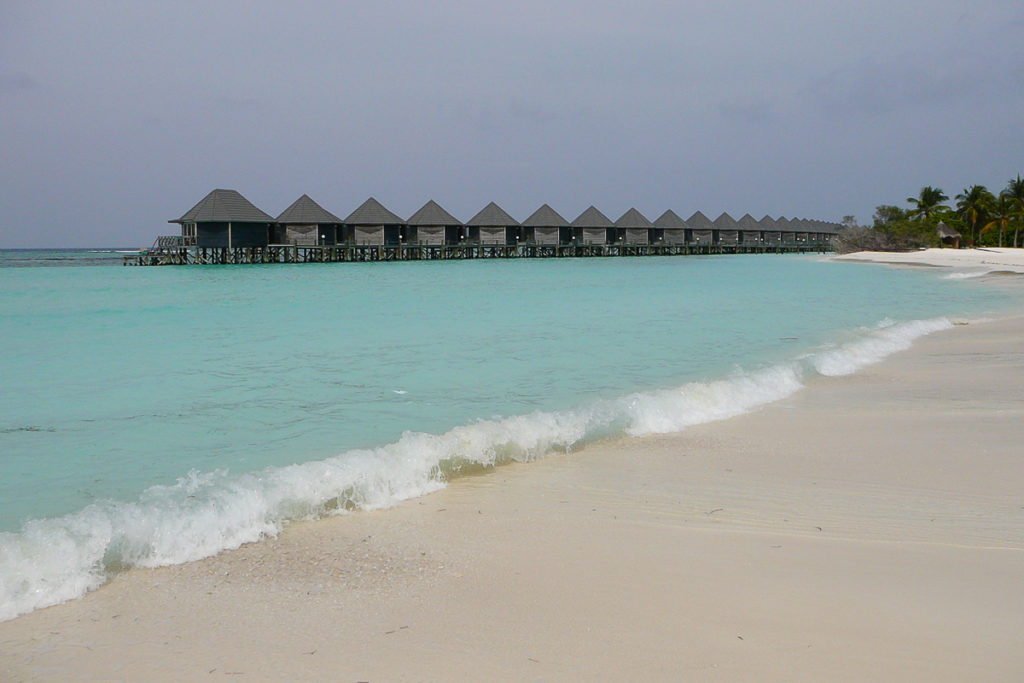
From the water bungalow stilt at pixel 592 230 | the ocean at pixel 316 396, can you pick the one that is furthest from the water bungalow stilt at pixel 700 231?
the ocean at pixel 316 396

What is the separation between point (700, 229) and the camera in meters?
67.8

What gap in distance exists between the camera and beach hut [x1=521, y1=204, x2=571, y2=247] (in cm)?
5594

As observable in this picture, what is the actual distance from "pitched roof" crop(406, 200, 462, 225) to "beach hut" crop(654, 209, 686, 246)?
21.0 m

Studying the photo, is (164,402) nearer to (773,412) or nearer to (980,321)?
(773,412)

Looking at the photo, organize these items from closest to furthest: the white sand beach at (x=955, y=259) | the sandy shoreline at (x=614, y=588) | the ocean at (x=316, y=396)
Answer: the sandy shoreline at (x=614, y=588)
the ocean at (x=316, y=396)
the white sand beach at (x=955, y=259)

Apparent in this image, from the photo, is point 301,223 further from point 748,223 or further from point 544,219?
point 748,223

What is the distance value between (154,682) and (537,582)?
50.6 inches

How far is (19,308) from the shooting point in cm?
1922

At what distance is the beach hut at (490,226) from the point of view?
174 ft

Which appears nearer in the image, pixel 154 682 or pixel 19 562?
pixel 154 682

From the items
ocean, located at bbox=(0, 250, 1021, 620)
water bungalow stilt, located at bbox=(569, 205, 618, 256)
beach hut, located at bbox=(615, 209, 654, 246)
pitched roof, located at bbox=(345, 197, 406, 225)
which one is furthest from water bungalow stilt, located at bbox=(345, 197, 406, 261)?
ocean, located at bbox=(0, 250, 1021, 620)

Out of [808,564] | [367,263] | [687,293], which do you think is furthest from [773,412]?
[367,263]

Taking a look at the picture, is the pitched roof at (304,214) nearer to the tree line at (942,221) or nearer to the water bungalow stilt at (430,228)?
the water bungalow stilt at (430,228)

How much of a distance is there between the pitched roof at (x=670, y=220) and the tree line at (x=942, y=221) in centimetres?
1284
